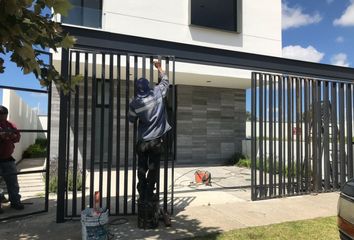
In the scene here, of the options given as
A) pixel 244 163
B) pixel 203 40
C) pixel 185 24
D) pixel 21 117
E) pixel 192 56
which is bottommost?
pixel 244 163

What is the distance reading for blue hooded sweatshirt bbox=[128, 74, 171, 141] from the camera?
5.75 meters

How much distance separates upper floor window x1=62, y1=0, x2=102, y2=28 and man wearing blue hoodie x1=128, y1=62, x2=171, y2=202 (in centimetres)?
640

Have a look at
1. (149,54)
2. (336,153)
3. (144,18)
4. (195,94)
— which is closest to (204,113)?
(195,94)

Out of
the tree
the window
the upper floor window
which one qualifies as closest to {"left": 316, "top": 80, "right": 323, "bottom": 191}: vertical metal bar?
the window

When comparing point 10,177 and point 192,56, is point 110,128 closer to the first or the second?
point 10,177

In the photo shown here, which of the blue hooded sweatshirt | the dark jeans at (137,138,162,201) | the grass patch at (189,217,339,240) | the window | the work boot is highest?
the window

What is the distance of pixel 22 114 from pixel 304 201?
792 cm

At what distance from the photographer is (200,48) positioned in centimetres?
734

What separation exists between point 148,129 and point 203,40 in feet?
27.0

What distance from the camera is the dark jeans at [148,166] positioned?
5734 mm

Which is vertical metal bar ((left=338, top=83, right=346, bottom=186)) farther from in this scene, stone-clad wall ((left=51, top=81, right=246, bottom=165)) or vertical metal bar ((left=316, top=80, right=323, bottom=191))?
stone-clad wall ((left=51, top=81, right=246, bottom=165))

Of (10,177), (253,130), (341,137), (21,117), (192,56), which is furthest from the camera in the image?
(21,117)

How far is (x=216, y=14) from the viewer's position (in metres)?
13.7

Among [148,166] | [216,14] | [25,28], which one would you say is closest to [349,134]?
[148,166]
